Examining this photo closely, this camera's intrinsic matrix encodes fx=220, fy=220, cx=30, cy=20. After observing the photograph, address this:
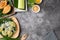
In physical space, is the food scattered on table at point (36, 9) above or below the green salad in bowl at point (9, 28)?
above

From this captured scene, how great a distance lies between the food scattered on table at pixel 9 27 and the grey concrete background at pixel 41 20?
53mm

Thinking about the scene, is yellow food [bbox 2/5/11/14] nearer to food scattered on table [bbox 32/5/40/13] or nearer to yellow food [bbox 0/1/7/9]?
yellow food [bbox 0/1/7/9]

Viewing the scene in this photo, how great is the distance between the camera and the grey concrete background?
1.72 metres

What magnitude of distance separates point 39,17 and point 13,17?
0.20 meters

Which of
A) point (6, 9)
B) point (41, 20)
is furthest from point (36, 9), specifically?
point (6, 9)

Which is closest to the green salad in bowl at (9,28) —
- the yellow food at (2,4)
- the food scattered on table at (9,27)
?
the food scattered on table at (9,27)

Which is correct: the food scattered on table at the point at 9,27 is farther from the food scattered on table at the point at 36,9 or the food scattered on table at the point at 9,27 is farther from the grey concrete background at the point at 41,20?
the food scattered on table at the point at 36,9

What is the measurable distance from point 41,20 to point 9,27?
0.26 meters

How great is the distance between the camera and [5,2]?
5.59 feet

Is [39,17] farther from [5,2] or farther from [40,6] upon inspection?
[5,2]

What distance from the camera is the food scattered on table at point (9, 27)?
1.67 metres

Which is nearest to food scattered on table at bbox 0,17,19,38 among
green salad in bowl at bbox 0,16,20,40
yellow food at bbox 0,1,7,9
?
green salad in bowl at bbox 0,16,20,40

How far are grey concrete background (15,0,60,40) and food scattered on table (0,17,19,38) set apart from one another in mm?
53

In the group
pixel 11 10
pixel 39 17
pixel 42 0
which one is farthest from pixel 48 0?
pixel 11 10
